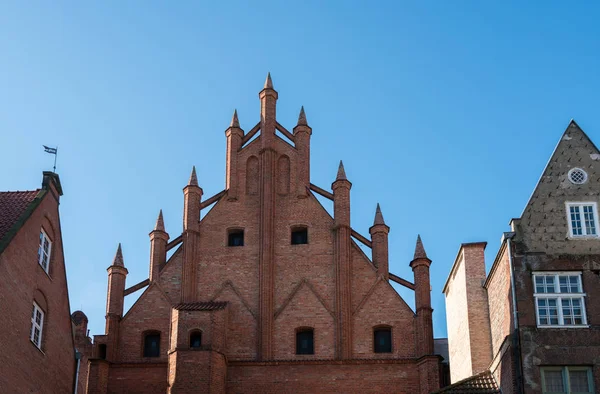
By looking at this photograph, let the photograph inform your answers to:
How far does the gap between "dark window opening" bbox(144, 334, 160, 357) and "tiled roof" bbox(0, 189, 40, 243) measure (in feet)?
25.9

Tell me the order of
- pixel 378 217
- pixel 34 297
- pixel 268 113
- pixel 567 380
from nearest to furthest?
1. pixel 567 380
2. pixel 34 297
3. pixel 378 217
4. pixel 268 113

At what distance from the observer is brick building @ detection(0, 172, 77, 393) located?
30484 mm

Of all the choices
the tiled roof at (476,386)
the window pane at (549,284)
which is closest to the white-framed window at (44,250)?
the tiled roof at (476,386)

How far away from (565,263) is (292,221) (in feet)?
40.7

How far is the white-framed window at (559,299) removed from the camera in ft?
104

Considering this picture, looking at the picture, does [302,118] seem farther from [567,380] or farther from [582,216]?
[567,380]

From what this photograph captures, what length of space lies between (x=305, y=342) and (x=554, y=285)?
1057cm

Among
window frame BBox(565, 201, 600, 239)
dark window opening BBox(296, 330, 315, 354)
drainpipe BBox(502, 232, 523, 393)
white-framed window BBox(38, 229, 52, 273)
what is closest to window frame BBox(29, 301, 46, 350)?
white-framed window BBox(38, 229, 52, 273)

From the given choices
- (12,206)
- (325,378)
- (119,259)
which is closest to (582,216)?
(325,378)

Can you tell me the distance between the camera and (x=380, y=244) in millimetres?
40156

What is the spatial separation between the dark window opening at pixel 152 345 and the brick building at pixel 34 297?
128 inches

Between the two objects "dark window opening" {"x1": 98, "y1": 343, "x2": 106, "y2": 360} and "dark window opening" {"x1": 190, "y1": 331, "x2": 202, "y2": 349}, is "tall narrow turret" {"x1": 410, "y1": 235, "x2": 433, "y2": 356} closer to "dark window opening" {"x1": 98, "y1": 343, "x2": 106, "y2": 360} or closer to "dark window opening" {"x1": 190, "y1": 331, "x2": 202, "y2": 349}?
"dark window opening" {"x1": 190, "y1": 331, "x2": 202, "y2": 349}

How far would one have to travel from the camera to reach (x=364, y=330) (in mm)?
38562

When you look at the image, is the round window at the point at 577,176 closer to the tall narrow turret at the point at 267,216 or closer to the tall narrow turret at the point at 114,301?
the tall narrow turret at the point at 267,216
